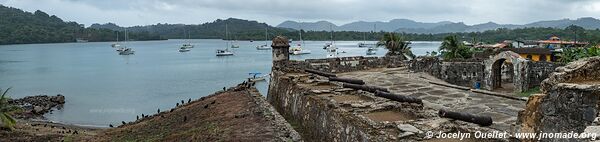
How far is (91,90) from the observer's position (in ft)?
179

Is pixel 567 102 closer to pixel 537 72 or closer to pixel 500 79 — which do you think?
pixel 537 72

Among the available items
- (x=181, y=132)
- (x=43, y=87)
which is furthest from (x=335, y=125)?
(x=43, y=87)

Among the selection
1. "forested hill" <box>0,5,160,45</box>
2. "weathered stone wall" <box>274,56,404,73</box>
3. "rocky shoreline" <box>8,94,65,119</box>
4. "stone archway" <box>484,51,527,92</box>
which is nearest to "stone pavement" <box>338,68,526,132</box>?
"weathered stone wall" <box>274,56,404,73</box>

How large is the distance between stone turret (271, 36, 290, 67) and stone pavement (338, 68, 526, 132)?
3931mm

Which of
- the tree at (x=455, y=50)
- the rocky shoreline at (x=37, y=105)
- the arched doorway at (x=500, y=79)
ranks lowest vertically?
the rocky shoreline at (x=37, y=105)

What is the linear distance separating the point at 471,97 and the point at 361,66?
1182cm

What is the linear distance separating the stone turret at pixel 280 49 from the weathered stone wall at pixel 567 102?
54.3 ft

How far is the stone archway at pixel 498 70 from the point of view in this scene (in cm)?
2244

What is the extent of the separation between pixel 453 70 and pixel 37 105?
33.0m

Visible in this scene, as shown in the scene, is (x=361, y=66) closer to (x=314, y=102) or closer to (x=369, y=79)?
(x=369, y=79)

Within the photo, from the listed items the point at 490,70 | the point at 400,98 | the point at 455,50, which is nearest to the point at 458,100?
the point at 400,98

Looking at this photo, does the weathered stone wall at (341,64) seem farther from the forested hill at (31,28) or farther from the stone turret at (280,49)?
the forested hill at (31,28)

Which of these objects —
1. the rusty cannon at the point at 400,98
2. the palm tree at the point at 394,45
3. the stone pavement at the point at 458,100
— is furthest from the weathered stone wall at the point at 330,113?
the palm tree at the point at 394,45

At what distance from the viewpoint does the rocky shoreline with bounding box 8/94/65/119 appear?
37.5m
